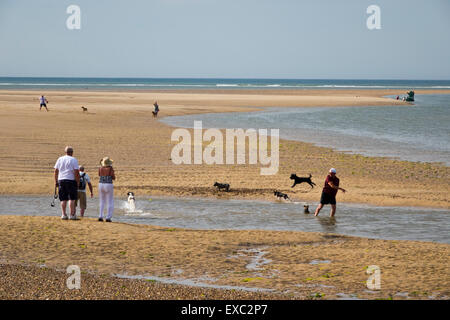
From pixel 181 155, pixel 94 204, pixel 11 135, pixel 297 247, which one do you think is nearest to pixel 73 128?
pixel 11 135

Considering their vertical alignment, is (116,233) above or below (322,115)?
below

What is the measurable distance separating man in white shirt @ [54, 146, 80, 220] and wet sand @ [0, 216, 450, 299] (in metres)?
0.64

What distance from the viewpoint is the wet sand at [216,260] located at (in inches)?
371

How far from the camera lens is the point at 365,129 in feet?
132

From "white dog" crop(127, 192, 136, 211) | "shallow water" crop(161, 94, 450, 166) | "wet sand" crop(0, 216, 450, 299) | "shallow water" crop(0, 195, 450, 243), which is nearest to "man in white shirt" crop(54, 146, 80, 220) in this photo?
"wet sand" crop(0, 216, 450, 299)

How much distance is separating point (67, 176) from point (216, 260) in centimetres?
432

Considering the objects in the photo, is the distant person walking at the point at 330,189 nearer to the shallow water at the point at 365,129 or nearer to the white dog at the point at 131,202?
the white dog at the point at 131,202

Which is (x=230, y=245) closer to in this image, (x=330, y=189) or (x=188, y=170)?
(x=330, y=189)

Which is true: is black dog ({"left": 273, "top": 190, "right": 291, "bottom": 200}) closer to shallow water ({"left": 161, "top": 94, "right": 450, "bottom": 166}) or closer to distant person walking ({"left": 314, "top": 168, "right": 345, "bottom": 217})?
distant person walking ({"left": 314, "top": 168, "right": 345, "bottom": 217})

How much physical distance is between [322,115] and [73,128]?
2542 centimetres

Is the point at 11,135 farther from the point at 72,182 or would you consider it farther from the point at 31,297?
the point at 31,297

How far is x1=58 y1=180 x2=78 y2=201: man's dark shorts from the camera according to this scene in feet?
44.8
